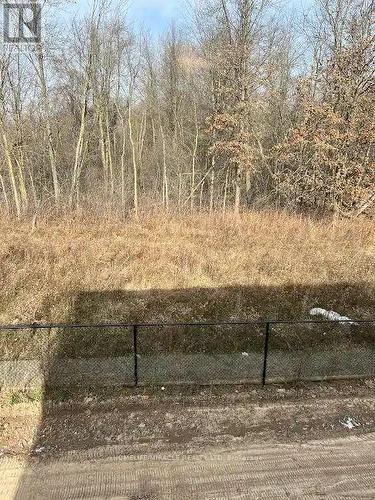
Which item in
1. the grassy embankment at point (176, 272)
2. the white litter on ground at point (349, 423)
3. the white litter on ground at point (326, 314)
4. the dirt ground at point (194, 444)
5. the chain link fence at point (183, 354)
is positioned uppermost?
the grassy embankment at point (176, 272)

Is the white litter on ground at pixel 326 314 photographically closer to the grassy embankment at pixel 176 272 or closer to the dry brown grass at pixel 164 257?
the grassy embankment at pixel 176 272

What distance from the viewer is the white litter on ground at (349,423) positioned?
17.9 feet

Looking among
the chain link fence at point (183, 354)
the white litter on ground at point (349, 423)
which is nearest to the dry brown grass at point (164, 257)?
the chain link fence at point (183, 354)

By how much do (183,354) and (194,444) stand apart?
7.11 feet

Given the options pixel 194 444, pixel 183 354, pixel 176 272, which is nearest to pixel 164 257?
pixel 176 272

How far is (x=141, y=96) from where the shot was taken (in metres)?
28.3

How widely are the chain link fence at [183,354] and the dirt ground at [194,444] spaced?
34 cm

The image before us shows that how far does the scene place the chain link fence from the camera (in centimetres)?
640

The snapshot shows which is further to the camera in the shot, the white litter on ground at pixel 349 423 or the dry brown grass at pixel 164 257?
the dry brown grass at pixel 164 257

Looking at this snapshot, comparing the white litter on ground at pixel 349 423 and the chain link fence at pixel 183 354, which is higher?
the chain link fence at pixel 183 354

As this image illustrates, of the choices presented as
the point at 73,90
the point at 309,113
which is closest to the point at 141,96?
the point at 73,90

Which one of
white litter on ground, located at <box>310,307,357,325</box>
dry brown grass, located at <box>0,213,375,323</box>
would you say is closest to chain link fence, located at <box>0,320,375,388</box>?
white litter on ground, located at <box>310,307,357,325</box>

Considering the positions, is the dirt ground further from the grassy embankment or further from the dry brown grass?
the dry brown grass

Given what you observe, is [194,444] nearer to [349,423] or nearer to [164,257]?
[349,423]
